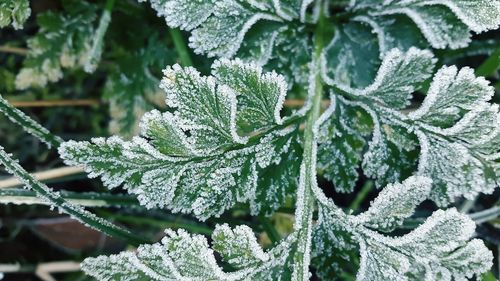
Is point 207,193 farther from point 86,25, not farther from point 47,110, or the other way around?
point 47,110

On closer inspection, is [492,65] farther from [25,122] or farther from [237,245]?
[25,122]

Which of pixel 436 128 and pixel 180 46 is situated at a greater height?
pixel 180 46

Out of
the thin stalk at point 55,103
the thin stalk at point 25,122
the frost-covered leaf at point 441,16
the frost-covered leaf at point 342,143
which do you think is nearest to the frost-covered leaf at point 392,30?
the frost-covered leaf at point 441,16

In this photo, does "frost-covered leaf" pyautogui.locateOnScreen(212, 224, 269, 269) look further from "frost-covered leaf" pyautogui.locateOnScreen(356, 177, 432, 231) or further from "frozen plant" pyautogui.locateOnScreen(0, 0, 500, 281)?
"frost-covered leaf" pyautogui.locateOnScreen(356, 177, 432, 231)

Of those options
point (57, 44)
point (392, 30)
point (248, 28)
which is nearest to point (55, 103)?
point (57, 44)

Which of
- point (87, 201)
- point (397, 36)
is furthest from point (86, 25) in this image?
point (397, 36)
